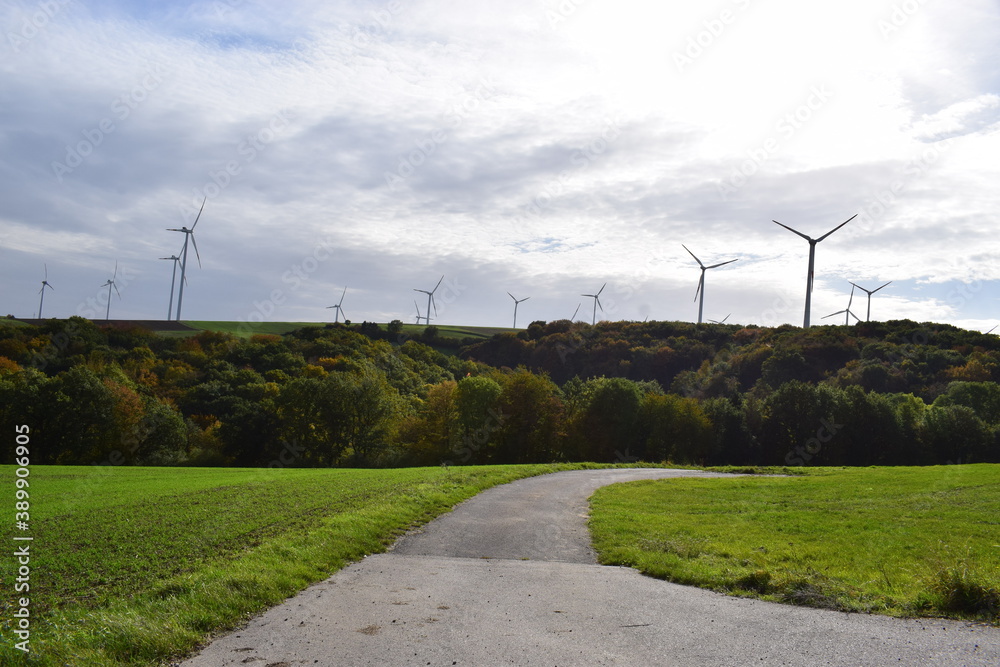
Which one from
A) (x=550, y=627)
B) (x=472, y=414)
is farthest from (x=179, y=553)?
(x=472, y=414)

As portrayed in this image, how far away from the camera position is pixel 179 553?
1678 centimetres

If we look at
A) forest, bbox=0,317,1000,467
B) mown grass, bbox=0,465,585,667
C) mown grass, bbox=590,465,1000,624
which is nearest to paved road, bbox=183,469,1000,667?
mown grass, bbox=0,465,585,667

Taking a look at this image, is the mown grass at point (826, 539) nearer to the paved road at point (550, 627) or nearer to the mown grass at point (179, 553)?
the paved road at point (550, 627)

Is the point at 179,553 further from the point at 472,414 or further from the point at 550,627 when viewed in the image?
the point at 472,414

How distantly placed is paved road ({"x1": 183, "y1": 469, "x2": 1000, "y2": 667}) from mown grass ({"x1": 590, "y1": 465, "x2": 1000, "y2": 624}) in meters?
0.84

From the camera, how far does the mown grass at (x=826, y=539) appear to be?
1160cm

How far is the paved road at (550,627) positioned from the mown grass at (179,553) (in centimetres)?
70

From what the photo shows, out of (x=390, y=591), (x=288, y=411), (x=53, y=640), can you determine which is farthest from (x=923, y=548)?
(x=288, y=411)

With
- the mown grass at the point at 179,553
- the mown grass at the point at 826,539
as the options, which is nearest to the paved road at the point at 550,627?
the mown grass at the point at 179,553

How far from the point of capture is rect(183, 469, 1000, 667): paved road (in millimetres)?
8656

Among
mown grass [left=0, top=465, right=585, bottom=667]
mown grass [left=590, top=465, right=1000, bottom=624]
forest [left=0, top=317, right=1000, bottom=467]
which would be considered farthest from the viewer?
forest [left=0, top=317, right=1000, bottom=467]

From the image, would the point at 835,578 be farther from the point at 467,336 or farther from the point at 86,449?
the point at 467,336

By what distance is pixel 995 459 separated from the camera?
7825 centimetres

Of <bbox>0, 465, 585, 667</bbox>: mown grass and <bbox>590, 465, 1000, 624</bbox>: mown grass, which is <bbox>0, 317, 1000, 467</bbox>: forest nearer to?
<bbox>0, 465, 585, 667</bbox>: mown grass
